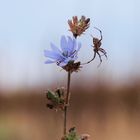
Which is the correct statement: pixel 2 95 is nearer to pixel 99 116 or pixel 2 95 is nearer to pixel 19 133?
pixel 99 116

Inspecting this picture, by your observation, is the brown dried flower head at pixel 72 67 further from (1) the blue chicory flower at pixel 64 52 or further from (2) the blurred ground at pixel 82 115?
(2) the blurred ground at pixel 82 115

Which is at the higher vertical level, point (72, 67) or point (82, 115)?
point (72, 67)

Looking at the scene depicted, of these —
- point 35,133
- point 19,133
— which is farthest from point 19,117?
point 19,133

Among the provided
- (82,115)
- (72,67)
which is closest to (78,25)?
(72,67)

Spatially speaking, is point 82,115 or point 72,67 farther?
point 82,115

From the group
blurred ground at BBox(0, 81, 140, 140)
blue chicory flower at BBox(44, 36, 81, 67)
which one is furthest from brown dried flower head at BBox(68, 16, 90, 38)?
blurred ground at BBox(0, 81, 140, 140)

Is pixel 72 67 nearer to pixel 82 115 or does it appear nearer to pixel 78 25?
pixel 78 25

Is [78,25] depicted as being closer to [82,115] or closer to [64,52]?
[64,52]
